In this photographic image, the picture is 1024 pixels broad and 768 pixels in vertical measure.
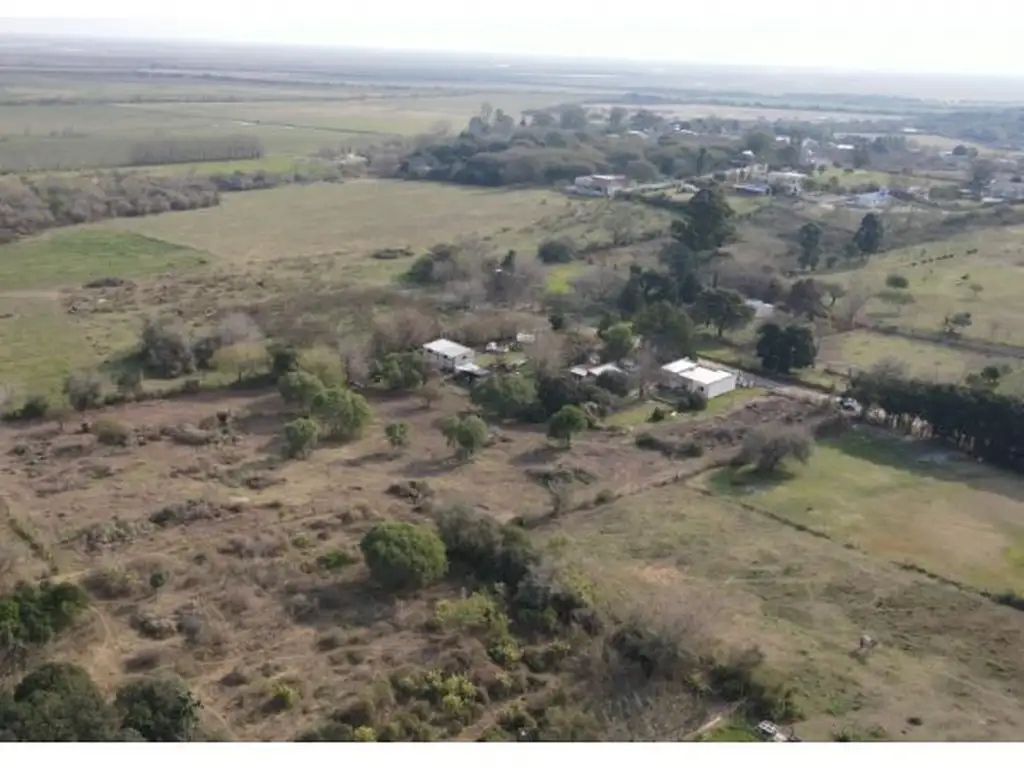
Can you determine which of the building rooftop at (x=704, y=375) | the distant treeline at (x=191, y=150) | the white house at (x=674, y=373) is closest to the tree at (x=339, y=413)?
the white house at (x=674, y=373)

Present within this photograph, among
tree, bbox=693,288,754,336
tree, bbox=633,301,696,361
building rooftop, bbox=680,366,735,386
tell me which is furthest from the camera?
tree, bbox=693,288,754,336

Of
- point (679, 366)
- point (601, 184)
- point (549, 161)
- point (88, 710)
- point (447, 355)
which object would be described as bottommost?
point (601, 184)

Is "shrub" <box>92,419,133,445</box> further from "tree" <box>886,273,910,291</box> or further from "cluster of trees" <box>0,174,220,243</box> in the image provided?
"tree" <box>886,273,910,291</box>

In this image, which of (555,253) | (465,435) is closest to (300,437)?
(465,435)

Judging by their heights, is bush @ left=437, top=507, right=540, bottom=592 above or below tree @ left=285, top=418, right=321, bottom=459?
above

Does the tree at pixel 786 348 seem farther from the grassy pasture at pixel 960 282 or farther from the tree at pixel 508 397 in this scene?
the tree at pixel 508 397

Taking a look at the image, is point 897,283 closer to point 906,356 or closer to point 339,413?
point 906,356

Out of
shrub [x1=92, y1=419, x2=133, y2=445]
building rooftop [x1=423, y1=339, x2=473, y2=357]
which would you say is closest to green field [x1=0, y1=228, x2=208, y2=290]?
shrub [x1=92, y1=419, x2=133, y2=445]
